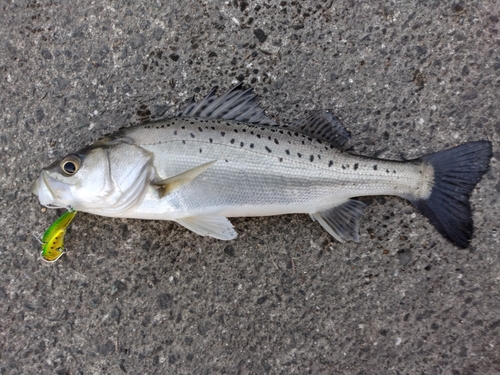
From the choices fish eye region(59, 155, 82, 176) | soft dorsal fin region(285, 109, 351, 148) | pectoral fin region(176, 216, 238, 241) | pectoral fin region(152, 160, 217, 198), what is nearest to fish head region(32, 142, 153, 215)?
fish eye region(59, 155, 82, 176)

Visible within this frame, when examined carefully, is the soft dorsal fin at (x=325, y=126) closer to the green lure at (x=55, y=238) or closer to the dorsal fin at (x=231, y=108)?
the dorsal fin at (x=231, y=108)

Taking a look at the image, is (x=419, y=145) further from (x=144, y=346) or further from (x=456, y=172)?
(x=144, y=346)

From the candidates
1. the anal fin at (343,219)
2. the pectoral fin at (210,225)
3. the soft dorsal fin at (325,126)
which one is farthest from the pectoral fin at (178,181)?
the anal fin at (343,219)

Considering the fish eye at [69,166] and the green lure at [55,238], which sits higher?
the fish eye at [69,166]

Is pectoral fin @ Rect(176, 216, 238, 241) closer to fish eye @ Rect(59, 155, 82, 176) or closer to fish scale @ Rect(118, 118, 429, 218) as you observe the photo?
fish scale @ Rect(118, 118, 429, 218)

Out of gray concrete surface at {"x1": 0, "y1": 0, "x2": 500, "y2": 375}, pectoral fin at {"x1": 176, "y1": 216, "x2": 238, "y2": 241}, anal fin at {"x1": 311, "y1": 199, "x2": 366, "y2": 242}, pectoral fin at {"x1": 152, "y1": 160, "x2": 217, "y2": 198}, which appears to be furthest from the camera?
gray concrete surface at {"x1": 0, "y1": 0, "x2": 500, "y2": 375}
